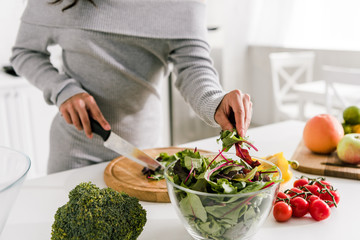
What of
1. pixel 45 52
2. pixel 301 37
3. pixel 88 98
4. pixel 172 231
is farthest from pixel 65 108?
pixel 301 37

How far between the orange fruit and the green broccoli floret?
0.76 metres

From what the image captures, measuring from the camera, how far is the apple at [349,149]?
1107 mm

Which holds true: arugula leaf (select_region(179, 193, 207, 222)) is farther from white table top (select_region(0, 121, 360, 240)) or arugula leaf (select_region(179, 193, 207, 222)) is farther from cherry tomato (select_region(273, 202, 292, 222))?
cherry tomato (select_region(273, 202, 292, 222))

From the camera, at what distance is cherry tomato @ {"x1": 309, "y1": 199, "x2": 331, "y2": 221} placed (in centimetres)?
81

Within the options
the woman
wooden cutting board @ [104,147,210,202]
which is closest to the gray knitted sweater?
the woman

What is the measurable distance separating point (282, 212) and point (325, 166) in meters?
0.39

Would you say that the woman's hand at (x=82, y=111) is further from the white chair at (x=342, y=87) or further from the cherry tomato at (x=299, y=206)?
the white chair at (x=342, y=87)

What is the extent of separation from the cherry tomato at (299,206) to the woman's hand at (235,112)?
19 cm

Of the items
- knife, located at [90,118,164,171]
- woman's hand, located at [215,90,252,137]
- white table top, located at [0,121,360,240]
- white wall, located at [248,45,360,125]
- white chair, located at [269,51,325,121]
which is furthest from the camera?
white wall, located at [248,45,360,125]

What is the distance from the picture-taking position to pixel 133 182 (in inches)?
40.2

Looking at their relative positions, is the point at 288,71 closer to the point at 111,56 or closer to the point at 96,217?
the point at 111,56

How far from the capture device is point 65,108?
1.13m

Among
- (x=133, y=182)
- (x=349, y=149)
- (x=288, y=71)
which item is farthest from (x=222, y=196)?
(x=288, y=71)

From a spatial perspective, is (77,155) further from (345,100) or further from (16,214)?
(345,100)
